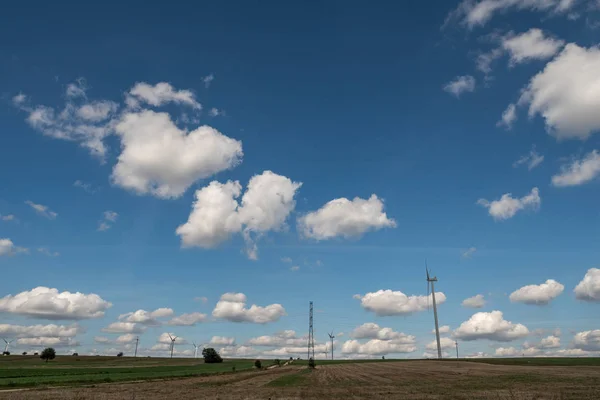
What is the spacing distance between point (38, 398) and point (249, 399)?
20.6 metres

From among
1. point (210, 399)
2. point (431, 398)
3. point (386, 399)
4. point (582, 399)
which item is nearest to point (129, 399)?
point (210, 399)

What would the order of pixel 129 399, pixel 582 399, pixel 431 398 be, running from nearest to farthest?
1. pixel 582 399
2. pixel 431 398
3. pixel 129 399

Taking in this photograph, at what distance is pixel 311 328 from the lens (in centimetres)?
17475

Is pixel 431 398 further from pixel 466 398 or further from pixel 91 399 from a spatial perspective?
pixel 91 399

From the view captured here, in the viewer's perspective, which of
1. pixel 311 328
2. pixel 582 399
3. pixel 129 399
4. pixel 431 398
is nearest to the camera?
pixel 582 399

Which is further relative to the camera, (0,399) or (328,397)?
(328,397)

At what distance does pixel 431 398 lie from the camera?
4097 centimetres

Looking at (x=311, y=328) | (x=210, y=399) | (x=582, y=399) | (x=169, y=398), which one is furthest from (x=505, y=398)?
(x=311, y=328)

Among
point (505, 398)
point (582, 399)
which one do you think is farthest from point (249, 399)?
point (582, 399)

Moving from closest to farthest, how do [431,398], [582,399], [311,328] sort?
[582,399] < [431,398] < [311,328]

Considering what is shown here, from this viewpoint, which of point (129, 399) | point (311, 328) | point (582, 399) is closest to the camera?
point (582, 399)

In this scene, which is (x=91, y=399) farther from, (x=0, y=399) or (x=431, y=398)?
(x=431, y=398)

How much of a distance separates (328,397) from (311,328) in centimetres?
13325

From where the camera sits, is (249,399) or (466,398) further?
(249,399)
